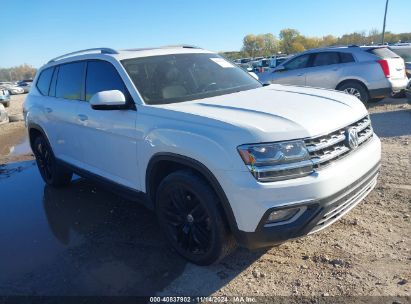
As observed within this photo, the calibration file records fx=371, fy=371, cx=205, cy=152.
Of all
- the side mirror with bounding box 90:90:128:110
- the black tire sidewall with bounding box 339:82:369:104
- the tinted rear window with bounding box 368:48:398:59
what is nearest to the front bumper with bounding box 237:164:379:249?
the side mirror with bounding box 90:90:128:110

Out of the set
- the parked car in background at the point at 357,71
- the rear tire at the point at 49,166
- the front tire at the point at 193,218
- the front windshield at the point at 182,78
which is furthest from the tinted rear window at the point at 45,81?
the parked car in background at the point at 357,71

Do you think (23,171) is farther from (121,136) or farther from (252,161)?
(252,161)

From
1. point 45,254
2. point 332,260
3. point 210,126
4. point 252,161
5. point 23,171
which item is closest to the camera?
point 252,161

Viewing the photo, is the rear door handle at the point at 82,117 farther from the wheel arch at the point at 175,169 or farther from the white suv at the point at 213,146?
the wheel arch at the point at 175,169

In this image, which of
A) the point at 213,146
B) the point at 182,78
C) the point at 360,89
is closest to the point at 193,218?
the point at 213,146

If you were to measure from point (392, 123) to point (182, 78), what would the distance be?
607 centimetres

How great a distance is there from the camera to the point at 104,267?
11.3 feet

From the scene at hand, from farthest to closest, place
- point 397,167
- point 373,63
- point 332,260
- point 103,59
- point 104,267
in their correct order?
point 373,63 < point 397,167 < point 103,59 < point 104,267 < point 332,260

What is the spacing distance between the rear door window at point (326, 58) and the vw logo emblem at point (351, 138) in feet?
26.0

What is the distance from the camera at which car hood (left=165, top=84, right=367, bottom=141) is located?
8.74ft

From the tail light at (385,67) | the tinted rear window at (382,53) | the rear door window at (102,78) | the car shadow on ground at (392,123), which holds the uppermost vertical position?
the rear door window at (102,78)

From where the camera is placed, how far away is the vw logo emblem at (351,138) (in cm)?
295

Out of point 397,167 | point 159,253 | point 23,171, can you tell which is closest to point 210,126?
point 159,253

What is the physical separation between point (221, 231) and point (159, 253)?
99 cm
